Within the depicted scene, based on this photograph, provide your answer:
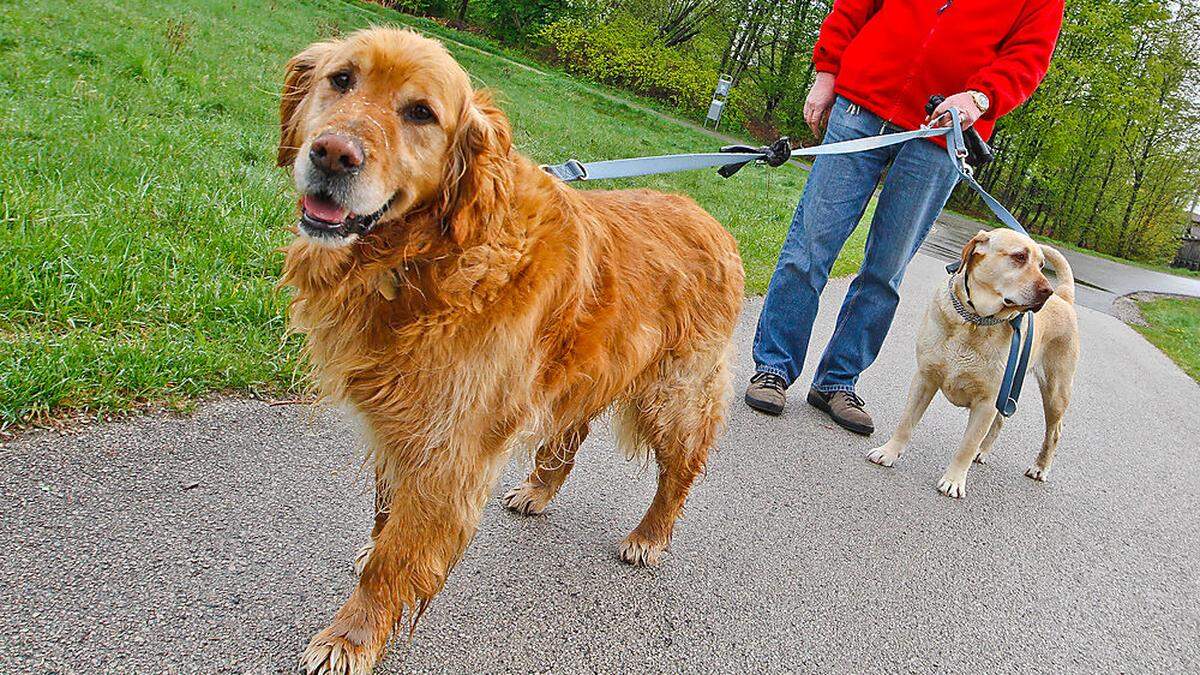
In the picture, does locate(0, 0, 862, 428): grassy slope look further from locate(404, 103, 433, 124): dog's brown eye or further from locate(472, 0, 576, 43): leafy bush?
locate(472, 0, 576, 43): leafy bush

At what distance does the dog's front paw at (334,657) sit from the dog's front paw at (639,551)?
3.82ft

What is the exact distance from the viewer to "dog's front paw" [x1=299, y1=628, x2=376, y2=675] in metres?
2.19

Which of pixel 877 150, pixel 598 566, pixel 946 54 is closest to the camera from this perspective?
pixel 598 566

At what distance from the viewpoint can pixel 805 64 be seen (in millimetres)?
38719

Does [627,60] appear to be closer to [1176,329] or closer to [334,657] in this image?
[1176,329]

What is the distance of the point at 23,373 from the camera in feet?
9.29

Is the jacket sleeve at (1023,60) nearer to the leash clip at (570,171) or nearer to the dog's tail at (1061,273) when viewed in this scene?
the dog's tail at (1061,273)

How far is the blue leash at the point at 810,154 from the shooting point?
2.98 metres

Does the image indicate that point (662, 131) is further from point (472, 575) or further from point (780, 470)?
point (472, 575)

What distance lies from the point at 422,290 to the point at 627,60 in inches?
1281

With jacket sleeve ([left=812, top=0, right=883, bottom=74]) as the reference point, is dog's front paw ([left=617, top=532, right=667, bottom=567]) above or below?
below

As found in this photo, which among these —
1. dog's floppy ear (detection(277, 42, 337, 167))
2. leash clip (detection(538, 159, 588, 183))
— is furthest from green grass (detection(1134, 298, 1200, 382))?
dog's floppy ear (detection(277, 42, 337, 167))

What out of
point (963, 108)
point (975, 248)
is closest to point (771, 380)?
point (975, 248)

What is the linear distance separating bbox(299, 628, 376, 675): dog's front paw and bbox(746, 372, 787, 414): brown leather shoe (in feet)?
10.4
